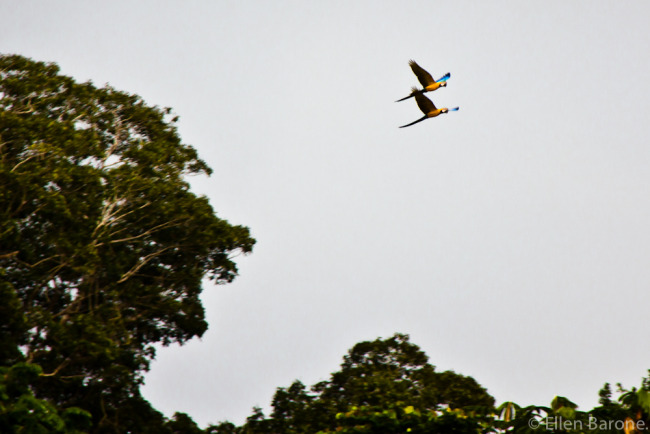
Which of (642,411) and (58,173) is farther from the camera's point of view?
(58,173)

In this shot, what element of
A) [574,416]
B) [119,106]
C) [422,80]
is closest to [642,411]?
[574,416]

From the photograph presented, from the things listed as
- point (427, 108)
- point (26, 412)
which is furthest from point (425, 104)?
point (26, 412)

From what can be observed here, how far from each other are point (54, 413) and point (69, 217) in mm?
5244

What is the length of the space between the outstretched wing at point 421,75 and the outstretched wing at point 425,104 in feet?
0.74

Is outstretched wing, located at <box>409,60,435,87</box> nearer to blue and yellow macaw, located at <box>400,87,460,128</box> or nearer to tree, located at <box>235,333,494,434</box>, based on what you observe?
blue and yellow macaw, located at <box>400,87,460,128</box>

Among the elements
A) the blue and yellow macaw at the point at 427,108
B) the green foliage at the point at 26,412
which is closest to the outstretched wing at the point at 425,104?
the blue and yellow macaw at the point at 427,108

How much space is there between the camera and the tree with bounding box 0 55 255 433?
739 inches

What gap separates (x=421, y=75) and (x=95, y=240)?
10304 mm

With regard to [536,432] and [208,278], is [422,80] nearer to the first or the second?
[536,432]

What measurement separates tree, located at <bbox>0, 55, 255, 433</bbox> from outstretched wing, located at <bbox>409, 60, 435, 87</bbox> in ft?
30.3

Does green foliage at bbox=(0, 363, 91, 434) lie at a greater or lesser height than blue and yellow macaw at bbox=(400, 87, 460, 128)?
lesser

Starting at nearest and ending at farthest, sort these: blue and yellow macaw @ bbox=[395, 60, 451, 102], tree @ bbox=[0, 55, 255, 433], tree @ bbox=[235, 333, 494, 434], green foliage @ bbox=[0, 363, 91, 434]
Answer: blue and yellow macaw @ bbox=[395, 60, 451, 102], green foliage @ bbox=[0, 363, 91, 434], tree @ bbox=[0, 55, 255, 433], tree @ bbox=[235, 333, 494, 434]

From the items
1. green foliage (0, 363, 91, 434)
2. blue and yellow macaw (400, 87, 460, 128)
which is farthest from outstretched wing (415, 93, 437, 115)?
green foliage (0, 363, 91, 434)

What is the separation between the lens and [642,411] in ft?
43.0
